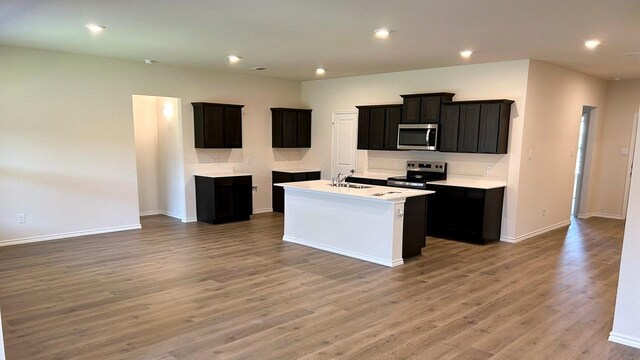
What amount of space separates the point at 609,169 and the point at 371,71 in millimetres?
5114

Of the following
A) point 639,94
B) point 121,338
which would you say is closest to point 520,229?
point 639,94

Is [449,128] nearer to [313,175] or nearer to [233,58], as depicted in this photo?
[313,175]

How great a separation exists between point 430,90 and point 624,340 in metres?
4.59

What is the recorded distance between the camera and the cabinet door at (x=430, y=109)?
21.4 feet

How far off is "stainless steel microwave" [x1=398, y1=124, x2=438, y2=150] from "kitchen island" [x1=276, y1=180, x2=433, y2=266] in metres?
1.44

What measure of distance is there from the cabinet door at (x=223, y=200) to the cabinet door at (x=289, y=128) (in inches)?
66.4

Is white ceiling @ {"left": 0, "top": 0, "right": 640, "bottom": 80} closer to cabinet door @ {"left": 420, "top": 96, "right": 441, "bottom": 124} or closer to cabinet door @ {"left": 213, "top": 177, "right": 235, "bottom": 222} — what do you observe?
cabinet door @ {"left": 420, "top": 96, "right": 441, "bottom": 124}

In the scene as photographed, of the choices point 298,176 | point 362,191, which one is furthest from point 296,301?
point 298,176

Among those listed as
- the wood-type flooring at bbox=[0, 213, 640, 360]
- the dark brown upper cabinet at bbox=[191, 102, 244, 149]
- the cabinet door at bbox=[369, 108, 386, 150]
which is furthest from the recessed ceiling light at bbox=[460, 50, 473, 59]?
the dark brown upper cabinet at bbox=[191, 102, 244, 149]

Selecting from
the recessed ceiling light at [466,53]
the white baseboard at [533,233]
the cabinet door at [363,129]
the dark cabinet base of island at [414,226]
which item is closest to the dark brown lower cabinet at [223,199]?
the cabinet door at [363,129]

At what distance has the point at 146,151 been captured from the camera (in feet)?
26.0

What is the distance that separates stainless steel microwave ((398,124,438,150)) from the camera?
21.5 ft

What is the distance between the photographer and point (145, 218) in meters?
7.70

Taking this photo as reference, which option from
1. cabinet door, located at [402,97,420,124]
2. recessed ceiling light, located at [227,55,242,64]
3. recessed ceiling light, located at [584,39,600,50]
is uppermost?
recessed ceiling light, located at [227,55,242,64]
